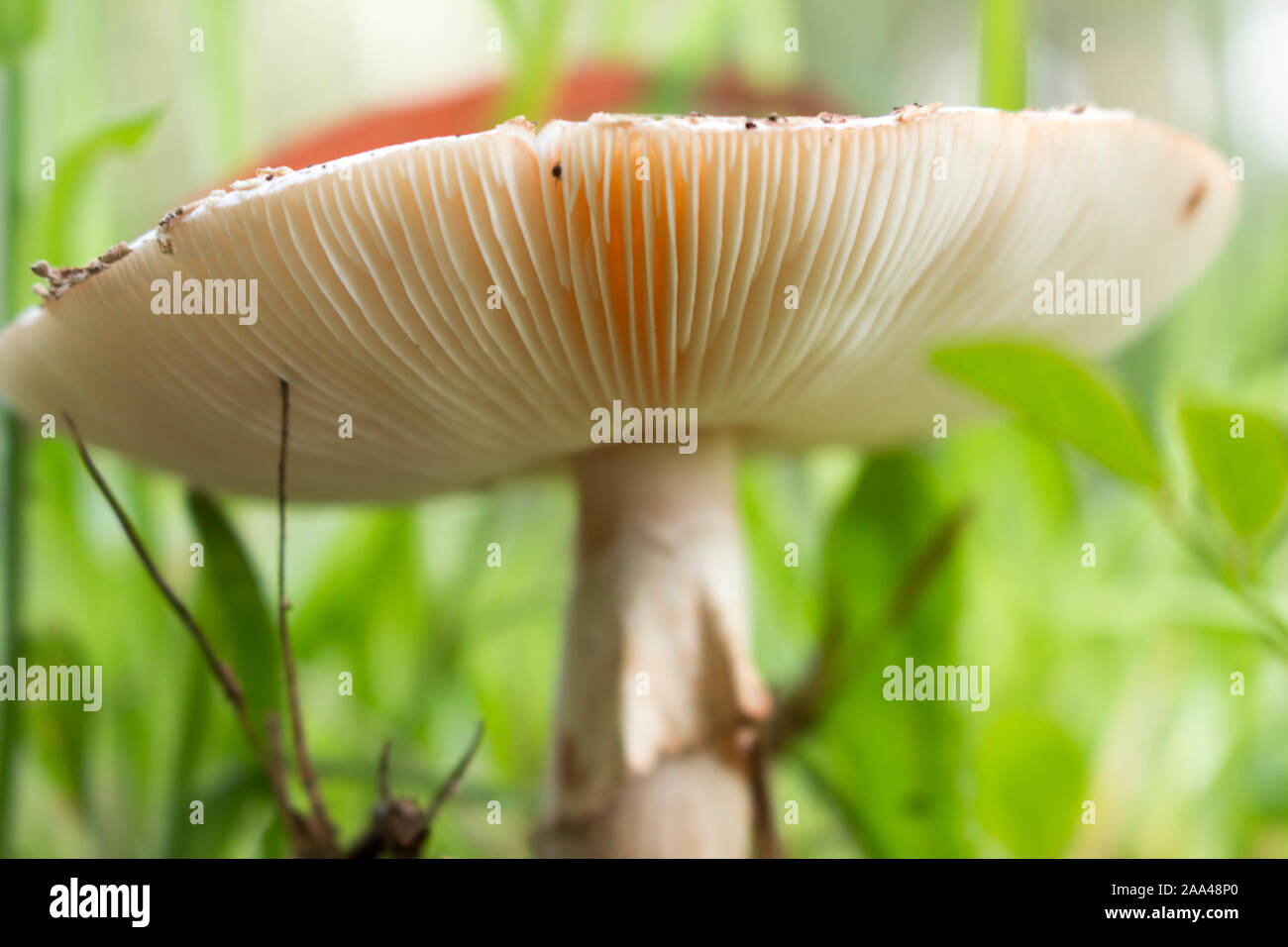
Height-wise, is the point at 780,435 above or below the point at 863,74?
below

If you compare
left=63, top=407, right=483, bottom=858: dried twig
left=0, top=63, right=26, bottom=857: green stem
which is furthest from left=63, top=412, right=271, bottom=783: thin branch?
left=0, top=63, right=26, bottom=857: green stem

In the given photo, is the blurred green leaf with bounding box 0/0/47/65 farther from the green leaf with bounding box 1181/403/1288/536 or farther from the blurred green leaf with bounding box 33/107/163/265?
the green leaf with bounding box 1181/403/1288/536

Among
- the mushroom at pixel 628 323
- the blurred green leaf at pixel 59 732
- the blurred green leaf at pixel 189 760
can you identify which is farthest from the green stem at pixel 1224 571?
the blurred green leaf at pixel 59 732

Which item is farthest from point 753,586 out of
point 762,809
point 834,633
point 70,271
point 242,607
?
point 70,271

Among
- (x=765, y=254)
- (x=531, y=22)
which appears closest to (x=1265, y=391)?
(x=765, y=254)

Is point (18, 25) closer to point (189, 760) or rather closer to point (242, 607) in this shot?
point (242, 607)
